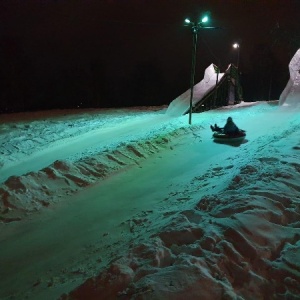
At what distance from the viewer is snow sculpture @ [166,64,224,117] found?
2676 centimetres

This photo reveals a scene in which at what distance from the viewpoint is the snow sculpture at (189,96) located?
26.8 metres

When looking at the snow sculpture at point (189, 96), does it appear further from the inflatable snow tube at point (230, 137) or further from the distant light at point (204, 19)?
the inflatable snow tube at point (230, 137)

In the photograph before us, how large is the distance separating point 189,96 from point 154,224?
22602 mm

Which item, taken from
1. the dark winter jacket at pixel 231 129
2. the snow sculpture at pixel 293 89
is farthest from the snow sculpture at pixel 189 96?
the dark winter jacket at pixel 231 129

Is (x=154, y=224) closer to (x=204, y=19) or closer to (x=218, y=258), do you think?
(x=218, y=258)

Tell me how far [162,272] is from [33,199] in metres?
5.76

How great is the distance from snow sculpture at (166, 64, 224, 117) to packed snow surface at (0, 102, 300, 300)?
38.7 ft

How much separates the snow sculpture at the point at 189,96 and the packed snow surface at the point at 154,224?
38.7 ft

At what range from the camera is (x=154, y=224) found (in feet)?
23.0

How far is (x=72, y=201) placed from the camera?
9289mm

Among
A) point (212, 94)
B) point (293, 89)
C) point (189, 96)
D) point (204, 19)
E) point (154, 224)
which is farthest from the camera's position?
point (212, 94)

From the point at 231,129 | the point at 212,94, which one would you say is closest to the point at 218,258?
the point at 231,129

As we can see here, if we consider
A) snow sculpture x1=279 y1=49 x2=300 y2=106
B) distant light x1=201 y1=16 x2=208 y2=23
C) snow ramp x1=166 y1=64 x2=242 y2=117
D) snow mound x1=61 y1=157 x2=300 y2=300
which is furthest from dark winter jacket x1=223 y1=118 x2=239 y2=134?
snow sculpture x1=279 y1=49 x2=300 y2=106

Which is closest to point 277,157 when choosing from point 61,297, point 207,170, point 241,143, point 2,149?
point 207,170
